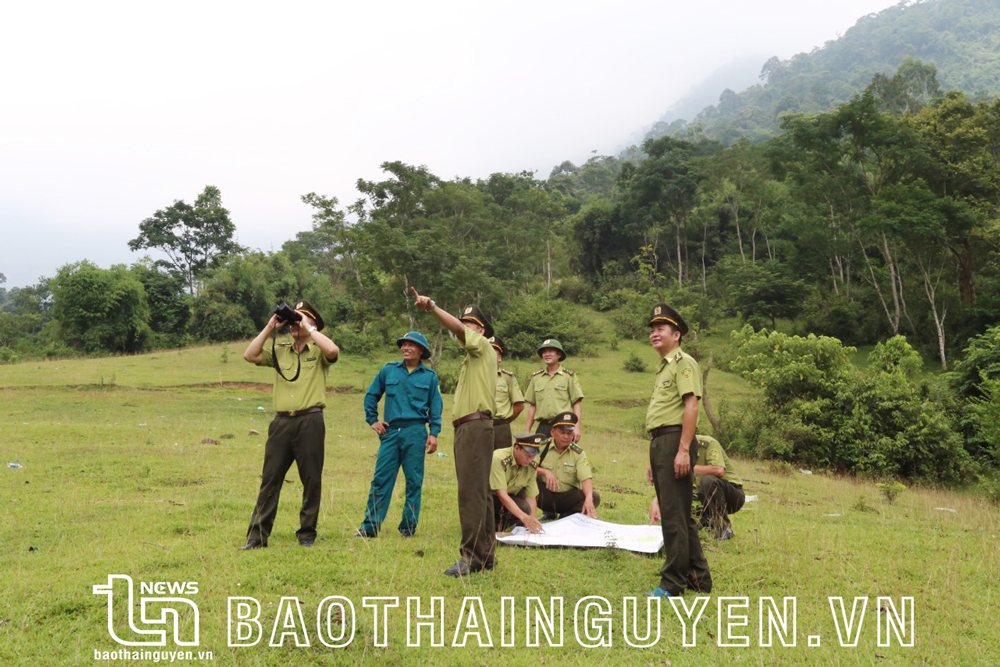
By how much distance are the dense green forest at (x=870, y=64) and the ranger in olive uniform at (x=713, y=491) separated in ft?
359

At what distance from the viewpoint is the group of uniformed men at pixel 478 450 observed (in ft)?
15.9

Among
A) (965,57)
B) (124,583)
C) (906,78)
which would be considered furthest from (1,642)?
(965,57)

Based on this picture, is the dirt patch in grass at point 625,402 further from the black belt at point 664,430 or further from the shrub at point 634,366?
the black belt at point 664,430

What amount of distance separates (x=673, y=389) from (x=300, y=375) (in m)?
3.41

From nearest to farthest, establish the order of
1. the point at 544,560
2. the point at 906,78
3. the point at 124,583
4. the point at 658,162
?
1. the point at 124,583
2. the point at 544,560
3. the point at 658,162
4. the point at 906,78

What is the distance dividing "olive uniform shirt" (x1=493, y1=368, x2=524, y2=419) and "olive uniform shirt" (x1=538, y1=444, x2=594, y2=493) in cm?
93

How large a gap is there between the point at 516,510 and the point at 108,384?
23440mm

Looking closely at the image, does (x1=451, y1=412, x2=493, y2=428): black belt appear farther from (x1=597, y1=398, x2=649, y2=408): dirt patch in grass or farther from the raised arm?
(x1=597, y1=398, x2=649, y2=408): dirt patch in grass

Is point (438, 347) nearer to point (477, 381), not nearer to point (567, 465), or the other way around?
point (567, 465)

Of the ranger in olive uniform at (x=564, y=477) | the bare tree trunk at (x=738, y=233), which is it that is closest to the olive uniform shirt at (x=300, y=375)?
the ranger in olive uniform at (x=564, y=477)

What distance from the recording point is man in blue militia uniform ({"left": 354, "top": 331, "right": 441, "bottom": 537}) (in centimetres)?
621

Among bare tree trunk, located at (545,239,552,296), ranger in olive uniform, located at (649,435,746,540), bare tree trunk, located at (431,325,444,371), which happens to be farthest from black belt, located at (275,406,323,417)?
bare tree trunk, located at (545,239,552,296)

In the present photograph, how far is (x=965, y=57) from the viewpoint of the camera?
141 meters

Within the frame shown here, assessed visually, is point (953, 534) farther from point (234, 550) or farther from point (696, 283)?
point (696, 283)
